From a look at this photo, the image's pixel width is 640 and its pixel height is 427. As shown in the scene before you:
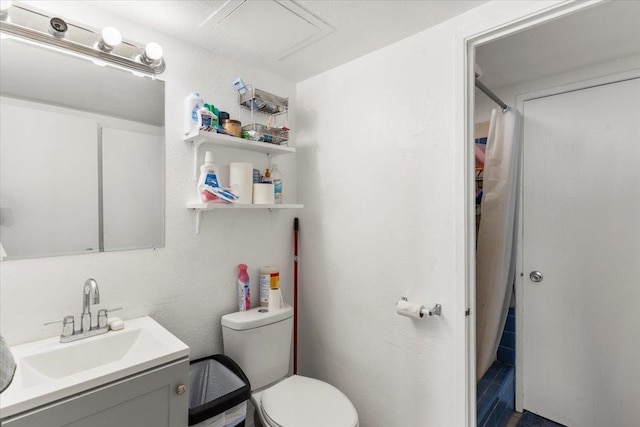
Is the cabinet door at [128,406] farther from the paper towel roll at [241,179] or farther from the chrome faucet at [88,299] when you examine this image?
the paper towel roll at [241,179]

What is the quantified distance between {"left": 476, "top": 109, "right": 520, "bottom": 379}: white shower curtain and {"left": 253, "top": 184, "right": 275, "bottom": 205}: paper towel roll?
137 centimetres

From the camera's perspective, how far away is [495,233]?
2000 millimetres

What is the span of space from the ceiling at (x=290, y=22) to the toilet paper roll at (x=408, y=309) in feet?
4.14

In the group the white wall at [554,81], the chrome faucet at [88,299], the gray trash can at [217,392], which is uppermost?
the white wall at [554,81]

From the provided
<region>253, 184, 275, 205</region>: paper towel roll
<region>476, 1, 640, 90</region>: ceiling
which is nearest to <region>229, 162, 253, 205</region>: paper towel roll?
<region>253, 184, 275, 205</region>: paper towel roll

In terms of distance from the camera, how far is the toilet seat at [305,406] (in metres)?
1.33

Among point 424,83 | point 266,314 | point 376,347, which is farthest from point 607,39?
point 266,314

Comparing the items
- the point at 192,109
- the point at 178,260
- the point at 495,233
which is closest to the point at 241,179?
the point at 192,109

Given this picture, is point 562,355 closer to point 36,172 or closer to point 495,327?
point 495,327

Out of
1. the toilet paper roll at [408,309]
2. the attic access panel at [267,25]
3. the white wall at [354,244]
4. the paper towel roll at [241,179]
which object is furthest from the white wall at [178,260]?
the toilet paper roll at [408,309]

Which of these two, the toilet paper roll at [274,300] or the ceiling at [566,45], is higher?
the ceiling at [566,45]

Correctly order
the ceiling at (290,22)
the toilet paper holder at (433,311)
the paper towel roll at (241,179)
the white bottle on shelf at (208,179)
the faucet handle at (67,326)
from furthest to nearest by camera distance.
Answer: the paper towel roll at (241,179), the white bottle on shelf at (208,179), the toilet paper holder at (433,311), the ceiling at (290,22), the faucet handle at (67,326)

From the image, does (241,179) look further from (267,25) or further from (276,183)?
(267,25)

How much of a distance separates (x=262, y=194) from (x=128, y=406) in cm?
104
